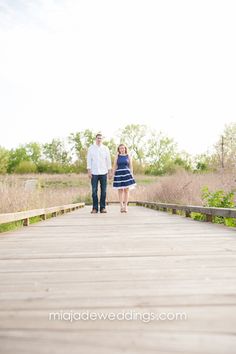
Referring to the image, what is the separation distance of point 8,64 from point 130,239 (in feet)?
38.3

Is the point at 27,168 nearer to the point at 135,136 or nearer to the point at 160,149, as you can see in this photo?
the point at 135,136

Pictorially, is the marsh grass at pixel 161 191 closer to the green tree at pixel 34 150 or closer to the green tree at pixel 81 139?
the green tree at pixel 81 139

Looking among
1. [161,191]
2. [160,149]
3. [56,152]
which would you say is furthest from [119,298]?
[56,152]

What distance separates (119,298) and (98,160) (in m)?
6.89

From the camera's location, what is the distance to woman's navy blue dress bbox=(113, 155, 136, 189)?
29.8 ft

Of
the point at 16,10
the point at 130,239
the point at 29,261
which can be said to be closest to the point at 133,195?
the point at 16,10

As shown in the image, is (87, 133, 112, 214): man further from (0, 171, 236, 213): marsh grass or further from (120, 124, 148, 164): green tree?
(120, 124, 148, 164): green tree

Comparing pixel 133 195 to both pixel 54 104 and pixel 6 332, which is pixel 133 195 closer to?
pixel 54 104

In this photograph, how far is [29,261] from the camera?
8.49 ft

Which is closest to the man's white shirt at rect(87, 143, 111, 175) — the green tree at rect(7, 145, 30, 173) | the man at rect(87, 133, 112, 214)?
the man at rect(87, 133, 112, 214)

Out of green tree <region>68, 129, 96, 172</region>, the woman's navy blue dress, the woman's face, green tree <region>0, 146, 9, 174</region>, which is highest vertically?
green tree <region>68, 129, 96, 172</region>

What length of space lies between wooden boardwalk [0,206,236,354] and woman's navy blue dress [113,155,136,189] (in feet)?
19.4

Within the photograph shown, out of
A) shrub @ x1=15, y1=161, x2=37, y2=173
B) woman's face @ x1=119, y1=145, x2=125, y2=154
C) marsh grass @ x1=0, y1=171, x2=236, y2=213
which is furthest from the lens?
shrub @ x1=15, y1=161, x2=37, y2=173

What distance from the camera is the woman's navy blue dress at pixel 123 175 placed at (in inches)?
358
